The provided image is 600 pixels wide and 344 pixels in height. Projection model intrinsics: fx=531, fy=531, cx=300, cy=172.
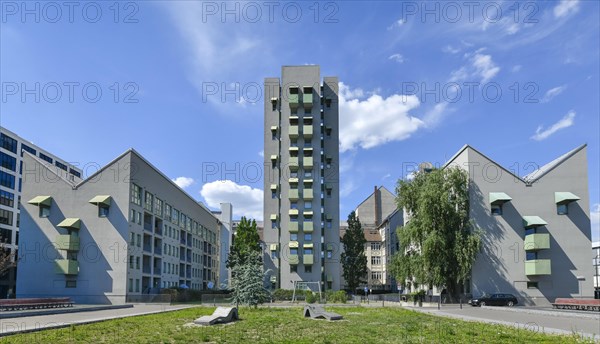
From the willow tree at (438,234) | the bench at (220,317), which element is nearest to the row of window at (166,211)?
the willow tree at (438,234)

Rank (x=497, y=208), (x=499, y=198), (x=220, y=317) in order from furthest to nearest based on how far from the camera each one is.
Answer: (x=497, y=208), (x=499, y=198), (x=220, y=317)

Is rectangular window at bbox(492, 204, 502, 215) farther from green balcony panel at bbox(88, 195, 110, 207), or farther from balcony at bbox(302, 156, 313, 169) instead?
green balcony panel at bbox(88, 195, 110, 207)

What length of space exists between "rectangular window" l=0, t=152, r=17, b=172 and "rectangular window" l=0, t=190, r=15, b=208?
4.32 meters

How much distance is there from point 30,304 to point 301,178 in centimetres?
4555

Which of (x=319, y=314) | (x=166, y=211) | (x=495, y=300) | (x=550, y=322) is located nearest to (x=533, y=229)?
(x=495, y=300)

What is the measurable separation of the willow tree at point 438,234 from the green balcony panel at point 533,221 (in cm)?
577

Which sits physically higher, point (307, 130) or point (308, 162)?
point (307, 130)

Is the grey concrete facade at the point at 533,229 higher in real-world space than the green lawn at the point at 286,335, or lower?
higher

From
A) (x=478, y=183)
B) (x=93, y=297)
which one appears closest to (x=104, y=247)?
(x=93, y=297)

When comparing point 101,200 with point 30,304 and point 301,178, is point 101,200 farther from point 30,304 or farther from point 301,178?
point 301,178

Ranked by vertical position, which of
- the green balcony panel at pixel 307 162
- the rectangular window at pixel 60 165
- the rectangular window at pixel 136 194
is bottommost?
the rectangular window at pixel 136 194

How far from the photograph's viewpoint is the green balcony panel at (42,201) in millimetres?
59312

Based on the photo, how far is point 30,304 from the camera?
40.6m

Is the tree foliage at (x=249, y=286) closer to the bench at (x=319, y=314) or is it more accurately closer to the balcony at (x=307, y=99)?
the bench at (x=319, y=314)
